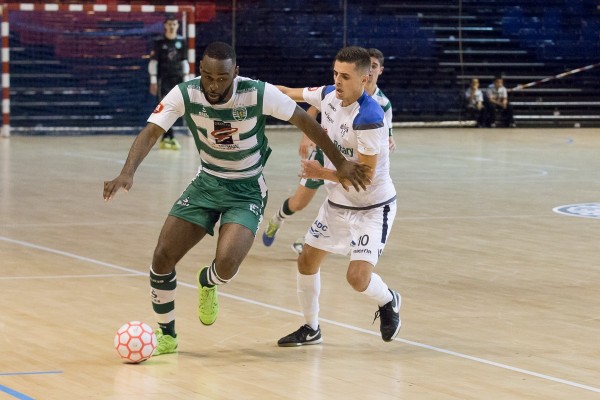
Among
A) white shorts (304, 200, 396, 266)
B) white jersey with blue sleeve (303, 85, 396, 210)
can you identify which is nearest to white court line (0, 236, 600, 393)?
white shorts (304, 200, 396, 266)

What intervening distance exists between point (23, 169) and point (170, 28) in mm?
5331

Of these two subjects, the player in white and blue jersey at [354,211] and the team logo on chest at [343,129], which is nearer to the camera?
the player in white and blue jersey at [354,211]

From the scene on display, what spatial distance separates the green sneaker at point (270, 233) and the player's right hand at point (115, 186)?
4675 mm

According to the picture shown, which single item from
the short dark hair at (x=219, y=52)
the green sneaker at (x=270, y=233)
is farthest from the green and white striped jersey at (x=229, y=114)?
the green sneaker at (x=270, y=233)

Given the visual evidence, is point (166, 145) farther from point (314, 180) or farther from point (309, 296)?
→ point (309, 296)

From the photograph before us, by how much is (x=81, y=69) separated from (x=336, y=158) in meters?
19.8

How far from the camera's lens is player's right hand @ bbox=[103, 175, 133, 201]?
6.63 meters

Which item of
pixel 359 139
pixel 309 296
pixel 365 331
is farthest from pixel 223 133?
pixel 365 331

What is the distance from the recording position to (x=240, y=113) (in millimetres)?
7262

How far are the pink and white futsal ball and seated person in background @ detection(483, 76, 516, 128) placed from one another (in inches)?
906

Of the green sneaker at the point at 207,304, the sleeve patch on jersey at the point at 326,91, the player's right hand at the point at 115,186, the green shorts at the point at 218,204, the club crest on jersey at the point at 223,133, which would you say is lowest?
the green sneaker at the point at 207,304

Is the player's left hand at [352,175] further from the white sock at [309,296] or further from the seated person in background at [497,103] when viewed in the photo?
the seated person in background at [497,103]

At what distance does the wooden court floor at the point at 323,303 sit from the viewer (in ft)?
21.9

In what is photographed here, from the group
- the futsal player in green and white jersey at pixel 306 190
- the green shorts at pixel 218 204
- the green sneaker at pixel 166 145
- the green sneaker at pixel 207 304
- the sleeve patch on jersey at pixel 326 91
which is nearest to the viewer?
the green shorts at pixel 218 204
